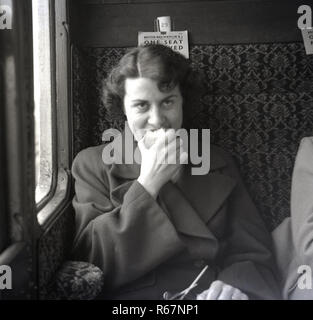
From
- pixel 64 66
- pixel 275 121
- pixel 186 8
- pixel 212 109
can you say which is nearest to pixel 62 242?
pixel 64 66

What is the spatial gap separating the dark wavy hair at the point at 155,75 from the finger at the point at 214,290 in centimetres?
54

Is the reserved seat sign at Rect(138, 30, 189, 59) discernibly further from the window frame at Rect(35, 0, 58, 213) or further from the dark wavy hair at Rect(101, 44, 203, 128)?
the window frame at Rect(35, 0, 58, 213)

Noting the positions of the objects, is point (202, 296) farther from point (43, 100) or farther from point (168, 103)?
point (43, 100)

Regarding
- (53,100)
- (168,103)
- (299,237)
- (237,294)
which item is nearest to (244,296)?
(237,294)

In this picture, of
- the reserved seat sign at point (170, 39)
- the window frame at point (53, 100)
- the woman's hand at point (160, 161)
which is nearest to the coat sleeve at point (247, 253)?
the woman's hand at point (160, 161)

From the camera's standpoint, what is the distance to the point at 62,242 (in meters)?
1.17

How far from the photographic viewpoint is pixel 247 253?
1.24m

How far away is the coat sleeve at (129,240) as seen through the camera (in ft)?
3.62

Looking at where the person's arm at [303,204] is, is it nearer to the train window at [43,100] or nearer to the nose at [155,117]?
the nose at [155,117]

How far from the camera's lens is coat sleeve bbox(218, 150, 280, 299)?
1.15m

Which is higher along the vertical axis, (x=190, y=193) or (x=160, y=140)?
(x=160, y=140)

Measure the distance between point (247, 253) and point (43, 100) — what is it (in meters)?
0.83

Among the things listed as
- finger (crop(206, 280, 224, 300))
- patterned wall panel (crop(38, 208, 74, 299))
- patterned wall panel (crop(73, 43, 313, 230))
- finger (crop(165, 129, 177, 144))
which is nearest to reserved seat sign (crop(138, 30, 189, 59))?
patterned wall panel (crop(73, 43, 313, 230))

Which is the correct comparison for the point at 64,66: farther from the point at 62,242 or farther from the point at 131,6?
the point at 62,242
